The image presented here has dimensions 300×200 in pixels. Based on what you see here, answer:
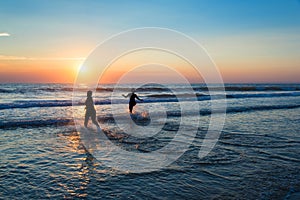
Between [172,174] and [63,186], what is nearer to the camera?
[63,186]

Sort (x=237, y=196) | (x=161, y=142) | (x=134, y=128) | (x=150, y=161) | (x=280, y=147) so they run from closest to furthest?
1. (x=237, y=196)
2. (x=150, y=161)
3. (x=280, y=147)
4. (x=161, y=142)
5. (x=134, y=128)

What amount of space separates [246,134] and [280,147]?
224 cm

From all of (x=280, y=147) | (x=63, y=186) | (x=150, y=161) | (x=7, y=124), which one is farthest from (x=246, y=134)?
(x=7, y=124)

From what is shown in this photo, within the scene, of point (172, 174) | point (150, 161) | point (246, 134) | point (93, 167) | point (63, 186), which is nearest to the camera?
point (63, 186)

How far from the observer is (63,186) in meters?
4.99

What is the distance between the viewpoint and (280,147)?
8.13 m

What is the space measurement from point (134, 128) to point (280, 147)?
6.52m

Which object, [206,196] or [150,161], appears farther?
[150,161]

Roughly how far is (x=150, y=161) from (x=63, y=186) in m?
2.50

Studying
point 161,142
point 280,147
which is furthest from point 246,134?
point 161,142

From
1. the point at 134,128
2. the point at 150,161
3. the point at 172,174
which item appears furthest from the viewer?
the point at 134,128

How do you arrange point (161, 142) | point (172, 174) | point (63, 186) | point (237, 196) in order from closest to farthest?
point (237, 196), point (63, 186), point (172, 174), point (161, 142)

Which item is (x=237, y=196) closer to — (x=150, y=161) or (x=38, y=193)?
(x=150, y=161)

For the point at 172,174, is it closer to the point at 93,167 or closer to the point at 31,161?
the point at 93,167
